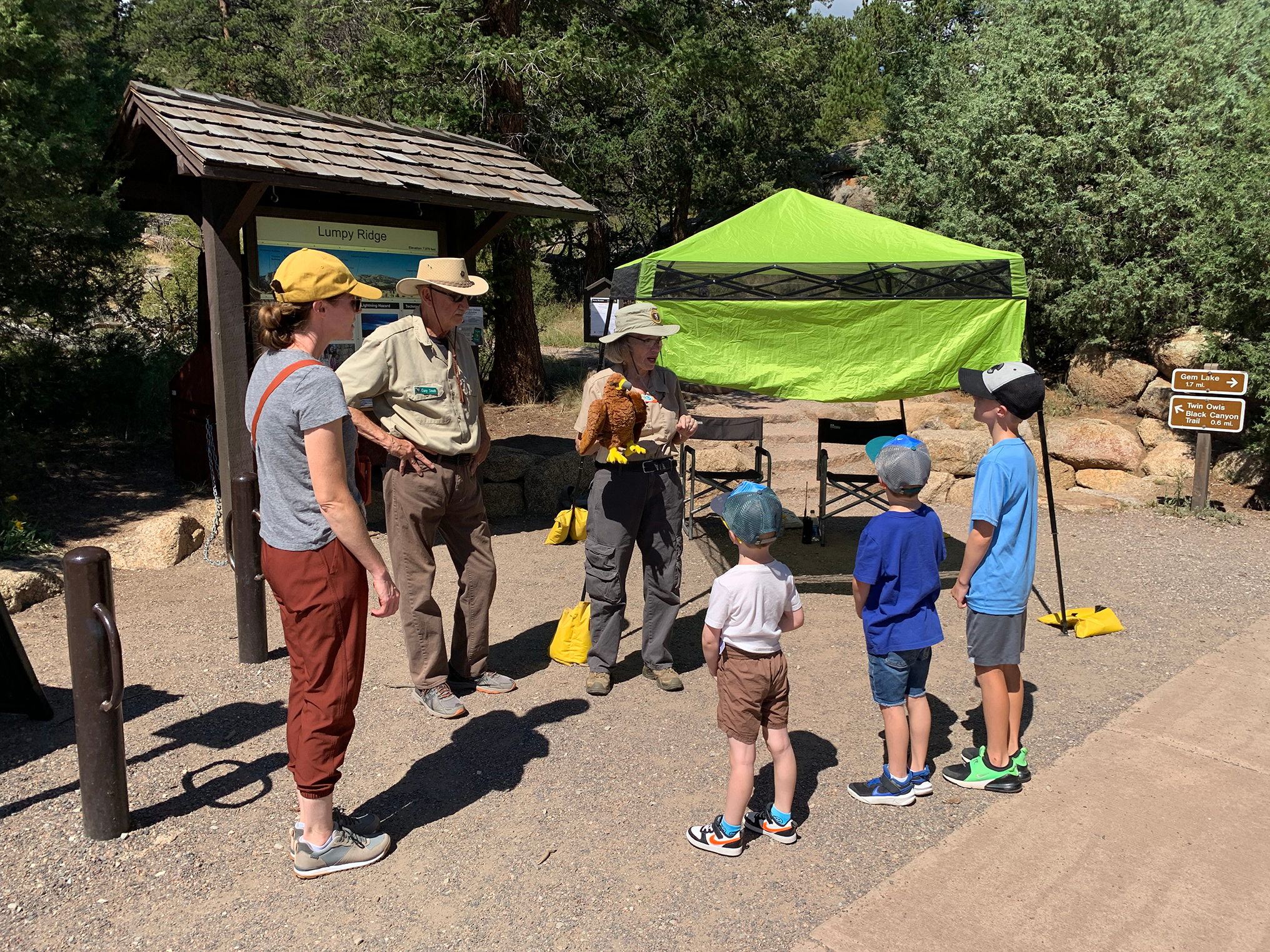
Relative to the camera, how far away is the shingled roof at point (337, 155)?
19.7ft

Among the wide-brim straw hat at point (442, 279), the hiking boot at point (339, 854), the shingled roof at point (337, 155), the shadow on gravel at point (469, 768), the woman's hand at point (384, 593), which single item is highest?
the shingled roof at point (337, 155)

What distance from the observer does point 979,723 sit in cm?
435

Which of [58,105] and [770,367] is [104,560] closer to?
[770,367]

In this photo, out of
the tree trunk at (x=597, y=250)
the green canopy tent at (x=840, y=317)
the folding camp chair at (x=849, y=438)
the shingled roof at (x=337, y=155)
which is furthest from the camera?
the tree trunk at (x=597, y=250)

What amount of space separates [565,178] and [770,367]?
7526 millimetres

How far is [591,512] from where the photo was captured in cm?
464

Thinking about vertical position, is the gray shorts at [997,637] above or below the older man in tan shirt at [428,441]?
below

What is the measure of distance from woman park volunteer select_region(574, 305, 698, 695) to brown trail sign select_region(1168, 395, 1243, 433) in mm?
6104

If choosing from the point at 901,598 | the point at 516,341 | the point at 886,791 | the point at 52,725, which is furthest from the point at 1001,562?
the point at 516,341

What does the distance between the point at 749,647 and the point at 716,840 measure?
0.70 meters

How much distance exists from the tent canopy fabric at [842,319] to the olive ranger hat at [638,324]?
1278mm

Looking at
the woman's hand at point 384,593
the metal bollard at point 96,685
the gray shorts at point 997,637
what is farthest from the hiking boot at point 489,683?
the gray shorts at point 997,637

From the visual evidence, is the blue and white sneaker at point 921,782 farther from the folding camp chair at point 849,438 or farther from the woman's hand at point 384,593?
the folding camp chair at point 849,438

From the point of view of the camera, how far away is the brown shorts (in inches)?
123
